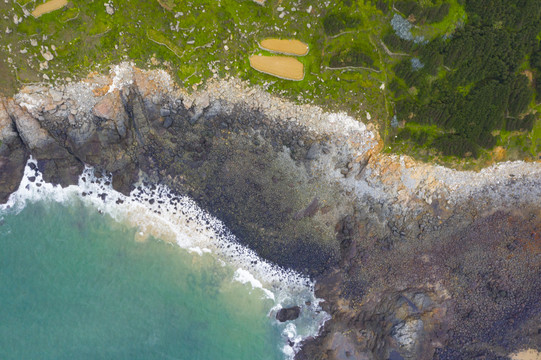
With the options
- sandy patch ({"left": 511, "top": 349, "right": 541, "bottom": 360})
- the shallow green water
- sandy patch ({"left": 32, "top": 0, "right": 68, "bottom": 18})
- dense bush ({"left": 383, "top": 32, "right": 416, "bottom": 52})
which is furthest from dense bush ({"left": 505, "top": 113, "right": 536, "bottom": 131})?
sandy patch ({"left": 32, "top": 0, "right": 68, "bottom": 18})

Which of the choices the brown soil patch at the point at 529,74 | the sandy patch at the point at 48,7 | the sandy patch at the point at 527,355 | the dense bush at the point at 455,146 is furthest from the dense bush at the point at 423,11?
the sandy patch at the point at 527,355

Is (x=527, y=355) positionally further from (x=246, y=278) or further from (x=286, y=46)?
(x=286, y=46)

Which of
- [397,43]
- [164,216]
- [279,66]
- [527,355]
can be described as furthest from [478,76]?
[164,216]

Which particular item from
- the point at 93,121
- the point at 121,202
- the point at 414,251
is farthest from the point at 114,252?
the point at 414,251

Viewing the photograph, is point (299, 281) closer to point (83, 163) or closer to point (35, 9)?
point (83, 163)

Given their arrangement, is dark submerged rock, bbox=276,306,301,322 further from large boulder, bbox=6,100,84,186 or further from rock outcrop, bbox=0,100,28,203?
rock outcrop, bbox=0,100,28,203
